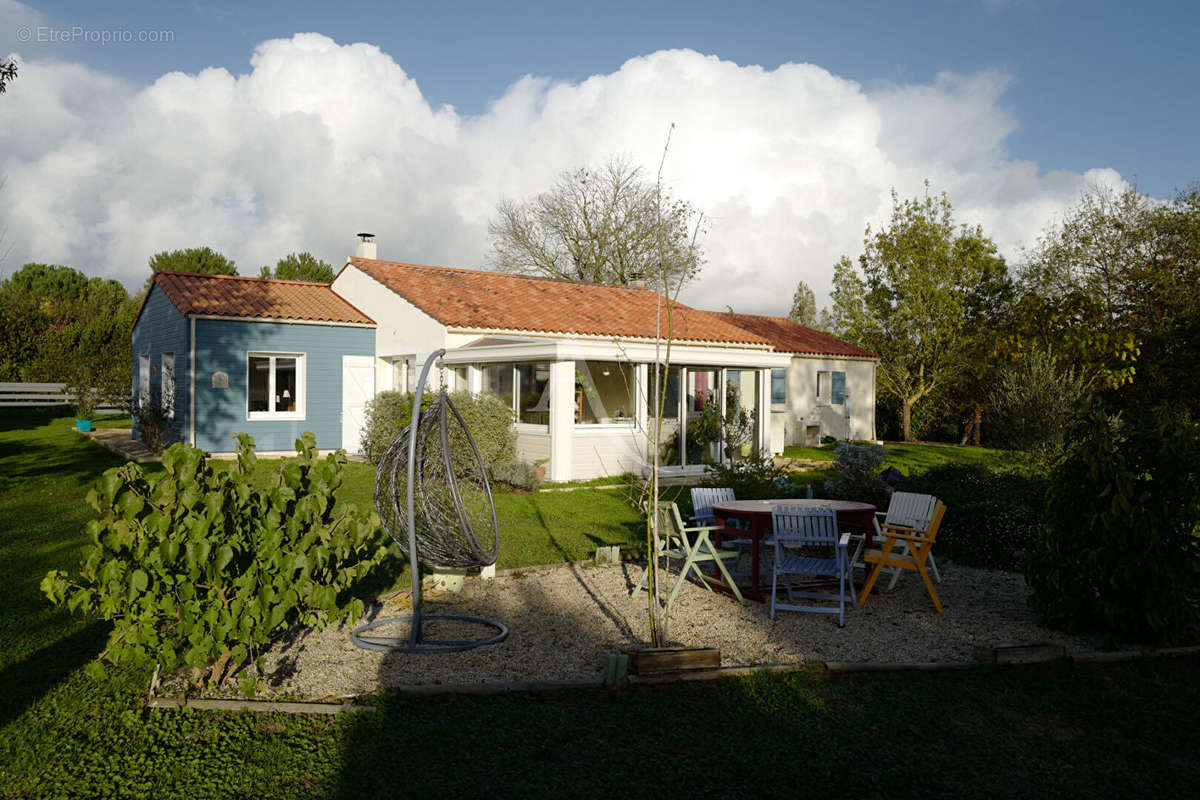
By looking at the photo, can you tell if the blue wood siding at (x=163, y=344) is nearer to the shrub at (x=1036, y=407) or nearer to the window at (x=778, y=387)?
the window at (x=778, y=387)

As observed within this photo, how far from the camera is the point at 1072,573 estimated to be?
598 cm

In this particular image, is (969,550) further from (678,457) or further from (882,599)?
(678,457)

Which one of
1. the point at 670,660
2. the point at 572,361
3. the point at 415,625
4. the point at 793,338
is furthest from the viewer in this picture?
the point at 793,338

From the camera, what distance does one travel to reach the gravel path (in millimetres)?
5203

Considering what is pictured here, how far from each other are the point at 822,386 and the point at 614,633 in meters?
20.1

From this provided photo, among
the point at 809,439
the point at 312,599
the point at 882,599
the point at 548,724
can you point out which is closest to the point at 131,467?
the point at 312,599

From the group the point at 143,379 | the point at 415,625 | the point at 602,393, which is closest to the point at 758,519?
the point at 415,625

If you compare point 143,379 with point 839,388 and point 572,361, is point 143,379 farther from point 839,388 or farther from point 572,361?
point 839,388

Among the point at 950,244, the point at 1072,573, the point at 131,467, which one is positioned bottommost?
the point at 1072,573

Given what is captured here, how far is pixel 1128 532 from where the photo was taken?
5.71 metres

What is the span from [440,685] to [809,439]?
2078 cm

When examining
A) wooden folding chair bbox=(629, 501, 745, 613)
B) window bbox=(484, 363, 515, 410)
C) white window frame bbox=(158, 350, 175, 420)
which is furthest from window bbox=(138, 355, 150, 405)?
wooden folding chair bbox=(629, 501, 745, 613)

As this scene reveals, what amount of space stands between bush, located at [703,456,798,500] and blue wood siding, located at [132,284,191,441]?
1123cm

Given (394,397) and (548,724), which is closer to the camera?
(548,724)
